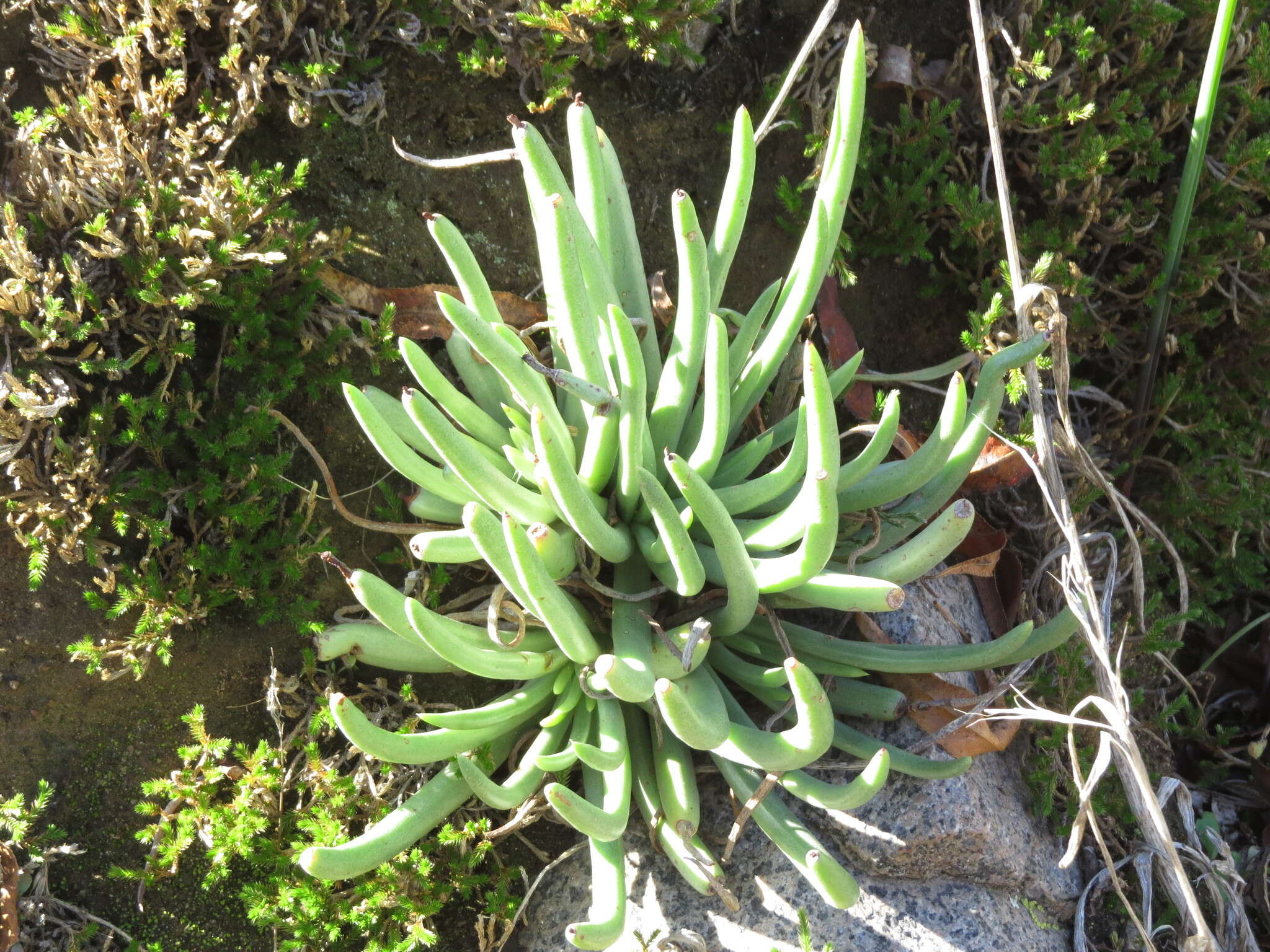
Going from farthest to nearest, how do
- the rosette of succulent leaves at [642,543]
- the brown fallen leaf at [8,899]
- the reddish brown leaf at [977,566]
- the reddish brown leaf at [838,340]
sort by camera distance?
1. the reddish brown leaf at [838,340]
2. the reddish brown leaf at [977,566]
3. the brown fallen leaf at [8,899]
4. the rosette of succulent leaves at [642,543]

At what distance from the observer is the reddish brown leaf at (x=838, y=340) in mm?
2068

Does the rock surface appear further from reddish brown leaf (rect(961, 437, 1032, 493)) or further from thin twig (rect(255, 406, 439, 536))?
thin twig (rect(255, 406, 439, 536))

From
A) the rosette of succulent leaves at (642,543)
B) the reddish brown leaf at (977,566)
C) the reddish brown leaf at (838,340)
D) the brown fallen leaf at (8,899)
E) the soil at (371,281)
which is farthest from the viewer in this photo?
the reddish brown leaf at (838,340)

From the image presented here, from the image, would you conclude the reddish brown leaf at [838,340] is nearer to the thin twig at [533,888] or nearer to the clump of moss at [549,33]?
the clump of moss at [549,33]

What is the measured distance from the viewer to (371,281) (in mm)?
1925

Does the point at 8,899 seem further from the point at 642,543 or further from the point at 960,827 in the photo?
the point at 960,827

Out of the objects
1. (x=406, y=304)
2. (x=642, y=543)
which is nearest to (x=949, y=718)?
(x=642, y=543)

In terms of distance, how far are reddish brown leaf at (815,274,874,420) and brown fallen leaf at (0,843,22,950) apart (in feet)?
5.39

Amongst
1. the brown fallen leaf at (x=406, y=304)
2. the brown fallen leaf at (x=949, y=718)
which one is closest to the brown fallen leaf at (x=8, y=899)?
the brown fallen leaf at (x=406, y=304)

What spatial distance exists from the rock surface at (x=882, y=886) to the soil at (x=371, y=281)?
0.55 feet

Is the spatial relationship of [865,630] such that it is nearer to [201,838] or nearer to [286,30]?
[201,838]

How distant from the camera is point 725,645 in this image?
174 cm

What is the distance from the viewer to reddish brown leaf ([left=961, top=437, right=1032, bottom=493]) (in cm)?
194

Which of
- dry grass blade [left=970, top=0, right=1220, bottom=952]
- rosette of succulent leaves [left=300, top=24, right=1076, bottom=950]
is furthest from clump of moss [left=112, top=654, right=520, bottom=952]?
dry grass blade [left=970, top=0, right=1220, bottom=952]
